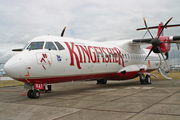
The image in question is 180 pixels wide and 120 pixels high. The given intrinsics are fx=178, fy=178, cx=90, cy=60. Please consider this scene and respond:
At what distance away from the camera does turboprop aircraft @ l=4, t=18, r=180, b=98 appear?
8414 millimetres

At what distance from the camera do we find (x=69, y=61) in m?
10.0

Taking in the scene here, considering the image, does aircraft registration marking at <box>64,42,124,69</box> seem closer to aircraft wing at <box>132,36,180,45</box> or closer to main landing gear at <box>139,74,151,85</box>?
aircraft wing at <box>132,36,180,45</box>

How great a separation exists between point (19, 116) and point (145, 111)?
3.97 m

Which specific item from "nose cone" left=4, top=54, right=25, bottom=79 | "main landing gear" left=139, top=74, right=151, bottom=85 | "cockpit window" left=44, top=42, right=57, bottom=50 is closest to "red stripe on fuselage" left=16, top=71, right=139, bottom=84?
"nose cone" left=4, top=54, right=25, bottom=79

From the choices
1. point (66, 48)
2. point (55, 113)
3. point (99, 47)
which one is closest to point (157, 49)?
point (99, 47)

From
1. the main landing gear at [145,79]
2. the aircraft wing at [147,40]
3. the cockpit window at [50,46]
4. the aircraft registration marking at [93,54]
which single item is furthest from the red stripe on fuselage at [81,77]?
the aircraft wing at [147,40]

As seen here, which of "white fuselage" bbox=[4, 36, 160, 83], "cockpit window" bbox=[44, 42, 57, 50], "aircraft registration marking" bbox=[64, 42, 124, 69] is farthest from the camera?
"aircraft registration marking" bbox=[64, 42, 124, 69]

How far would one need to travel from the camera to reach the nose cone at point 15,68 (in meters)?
8.00

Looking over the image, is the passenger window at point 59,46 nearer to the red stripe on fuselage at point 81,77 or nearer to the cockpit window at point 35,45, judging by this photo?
the cockpit window at point 35,45

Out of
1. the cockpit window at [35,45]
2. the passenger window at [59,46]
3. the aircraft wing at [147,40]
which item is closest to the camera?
the cockpit window at [35,45]

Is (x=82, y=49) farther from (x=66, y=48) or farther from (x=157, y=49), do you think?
(x=157, y=49)

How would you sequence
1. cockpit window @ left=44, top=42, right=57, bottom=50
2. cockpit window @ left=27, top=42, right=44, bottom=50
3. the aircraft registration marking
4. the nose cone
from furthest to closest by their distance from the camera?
the aircraft registration marking < cockpit window @ left=44, top=42, right=57, bottom=50 < cockpit window @ left=27, top=42, right=44, bottom=50 < the nose cone

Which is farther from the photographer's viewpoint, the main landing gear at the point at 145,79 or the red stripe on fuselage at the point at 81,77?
the main landing gear at the point at 145,79

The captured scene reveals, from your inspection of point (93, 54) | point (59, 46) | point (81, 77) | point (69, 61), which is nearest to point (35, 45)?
point (59, 46)
